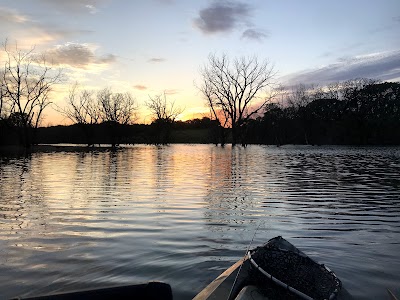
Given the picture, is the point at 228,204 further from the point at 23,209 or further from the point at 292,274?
the point at 292,274

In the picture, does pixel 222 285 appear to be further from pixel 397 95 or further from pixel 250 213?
pixel 397 95

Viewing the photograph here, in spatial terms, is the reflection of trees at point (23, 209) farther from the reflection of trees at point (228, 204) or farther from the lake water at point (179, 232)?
the reflection of trees at point (228, 204)

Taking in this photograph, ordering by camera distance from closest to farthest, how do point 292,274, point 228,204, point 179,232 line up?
1. point 292,274
2. point 179,232
3. point 228,204

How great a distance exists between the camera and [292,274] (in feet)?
10.3

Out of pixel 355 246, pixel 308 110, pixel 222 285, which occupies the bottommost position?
pixel 355 246

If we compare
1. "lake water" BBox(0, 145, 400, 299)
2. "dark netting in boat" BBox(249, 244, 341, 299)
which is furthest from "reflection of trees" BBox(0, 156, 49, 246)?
"dark netting in boat" BBox(249, 244, 341, 299)

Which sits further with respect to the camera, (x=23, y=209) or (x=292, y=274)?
(x=23, y=209)

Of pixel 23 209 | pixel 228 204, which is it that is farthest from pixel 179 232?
pixel 23 209

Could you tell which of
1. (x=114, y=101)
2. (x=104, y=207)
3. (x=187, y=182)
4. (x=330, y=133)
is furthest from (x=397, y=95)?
(x=104, y=207)

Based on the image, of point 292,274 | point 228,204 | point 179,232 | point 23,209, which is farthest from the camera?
point 228,204

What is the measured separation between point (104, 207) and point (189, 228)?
2901 millimetres

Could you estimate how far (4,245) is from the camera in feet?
18.6

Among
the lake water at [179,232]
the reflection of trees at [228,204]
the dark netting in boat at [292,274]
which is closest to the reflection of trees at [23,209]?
the lake water at [179,232]

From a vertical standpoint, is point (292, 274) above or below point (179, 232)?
above
